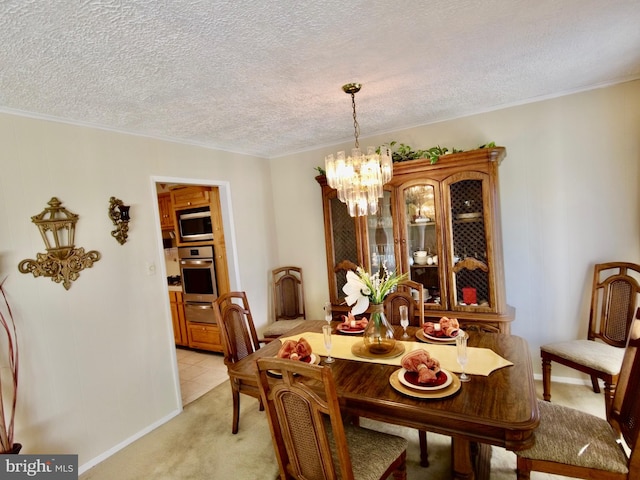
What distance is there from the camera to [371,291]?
6.23ft

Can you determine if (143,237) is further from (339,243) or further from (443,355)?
(443,355)

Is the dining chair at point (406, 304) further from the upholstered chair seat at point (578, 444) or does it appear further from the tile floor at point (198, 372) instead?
the tile floor at point (198, 372)

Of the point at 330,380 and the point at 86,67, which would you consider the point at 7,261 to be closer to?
the point at 86,67

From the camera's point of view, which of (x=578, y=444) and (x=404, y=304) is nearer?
(x=578, y=444)

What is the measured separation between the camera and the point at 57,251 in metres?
2.22

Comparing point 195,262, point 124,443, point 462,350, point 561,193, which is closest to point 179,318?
point 195,262

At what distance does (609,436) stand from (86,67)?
121 inches

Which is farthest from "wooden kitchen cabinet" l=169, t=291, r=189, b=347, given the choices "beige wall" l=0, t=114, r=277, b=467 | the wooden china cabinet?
the wooden china cabinet

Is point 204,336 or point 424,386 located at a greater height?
point 424,386

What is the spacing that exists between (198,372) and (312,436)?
113 inches

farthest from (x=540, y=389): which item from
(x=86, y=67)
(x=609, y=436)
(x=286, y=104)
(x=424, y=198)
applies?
(x=86, y=67)

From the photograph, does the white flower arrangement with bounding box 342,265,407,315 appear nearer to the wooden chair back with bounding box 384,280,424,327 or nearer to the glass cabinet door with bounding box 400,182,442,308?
→ the wooden chair back with bounding box 384,280,424,327

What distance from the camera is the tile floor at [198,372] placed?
10.9 feet

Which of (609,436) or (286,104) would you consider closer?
(609,436)
